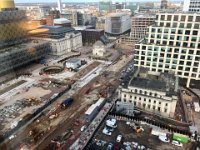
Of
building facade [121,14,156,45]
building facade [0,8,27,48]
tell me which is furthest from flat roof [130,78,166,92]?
building facade [121,14,156,45]

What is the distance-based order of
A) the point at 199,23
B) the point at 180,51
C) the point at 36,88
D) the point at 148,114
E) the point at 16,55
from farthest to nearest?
the point at 16,55, the point at 36,88, the point at 180,51, the point at 199,23, the point at 148,114

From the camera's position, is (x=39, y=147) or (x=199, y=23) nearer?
(x=39, y=147)

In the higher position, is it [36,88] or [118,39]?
[118,39]

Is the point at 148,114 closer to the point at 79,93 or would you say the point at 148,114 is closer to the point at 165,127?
the point at 165,127

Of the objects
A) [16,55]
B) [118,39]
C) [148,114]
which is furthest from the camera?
[118,39]

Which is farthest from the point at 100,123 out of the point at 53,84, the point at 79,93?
the point at 53,84

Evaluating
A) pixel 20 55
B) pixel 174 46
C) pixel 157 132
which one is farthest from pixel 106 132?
pixel 20 55

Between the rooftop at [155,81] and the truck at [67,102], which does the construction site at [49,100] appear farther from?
the rooftop at [155,81]

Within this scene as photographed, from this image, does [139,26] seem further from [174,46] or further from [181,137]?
[181,137]
